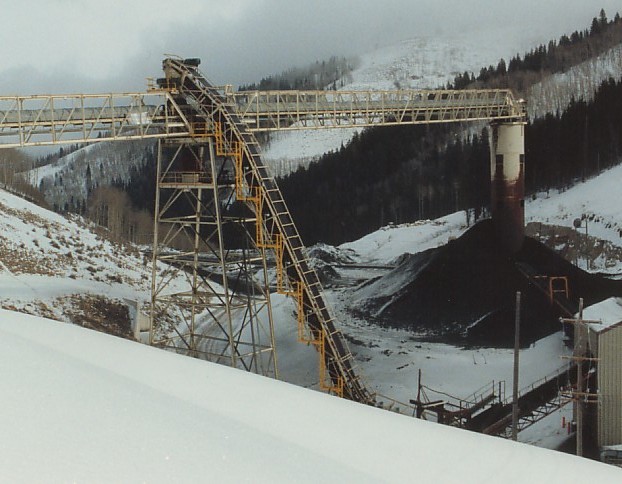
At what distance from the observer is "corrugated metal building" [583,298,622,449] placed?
17.0 meters

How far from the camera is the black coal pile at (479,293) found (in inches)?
1030

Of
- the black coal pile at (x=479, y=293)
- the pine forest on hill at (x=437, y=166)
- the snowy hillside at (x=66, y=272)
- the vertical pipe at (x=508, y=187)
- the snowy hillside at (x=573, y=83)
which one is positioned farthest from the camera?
the snowy hillside at (x=573, y=83)

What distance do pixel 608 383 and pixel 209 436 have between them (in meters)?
14.9

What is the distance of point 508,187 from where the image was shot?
30.7 m

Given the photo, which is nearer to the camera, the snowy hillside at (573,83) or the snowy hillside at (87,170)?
the snowy hillside at (573,83)

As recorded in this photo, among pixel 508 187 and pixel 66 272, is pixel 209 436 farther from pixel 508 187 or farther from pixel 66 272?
pixel 508 187

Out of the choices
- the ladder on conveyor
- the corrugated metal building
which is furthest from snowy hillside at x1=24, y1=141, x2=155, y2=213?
the corrugated metal building

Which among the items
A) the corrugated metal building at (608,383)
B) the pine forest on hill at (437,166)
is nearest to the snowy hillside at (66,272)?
the pine forest on hill at (437,166)

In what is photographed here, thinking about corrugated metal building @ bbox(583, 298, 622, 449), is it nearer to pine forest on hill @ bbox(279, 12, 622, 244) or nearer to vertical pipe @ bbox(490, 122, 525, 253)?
vertical pipe @ bbox(490, 122, 525, 253)

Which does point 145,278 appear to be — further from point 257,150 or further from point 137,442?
point 137,442

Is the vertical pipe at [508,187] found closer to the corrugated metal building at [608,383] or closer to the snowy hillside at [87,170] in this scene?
the corrugated metal building at [608,383]

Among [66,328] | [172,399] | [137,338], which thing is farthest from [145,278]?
[172,399]

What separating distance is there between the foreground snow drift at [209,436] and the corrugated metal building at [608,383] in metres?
13.3

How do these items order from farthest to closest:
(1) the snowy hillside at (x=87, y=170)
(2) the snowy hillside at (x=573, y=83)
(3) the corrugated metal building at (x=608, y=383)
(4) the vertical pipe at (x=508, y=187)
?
1. (1) the snowy hillside at (x=87, y=170)
2. (2) the snowy hillside at (x=573, y=83)
3. (4) the vertical pipe at (x=508, y=187)
4. (3) the corrugated metal building at (x=608, y=383)
